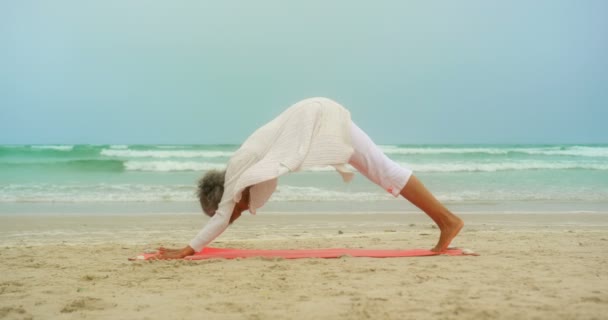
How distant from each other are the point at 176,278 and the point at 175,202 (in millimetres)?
7919

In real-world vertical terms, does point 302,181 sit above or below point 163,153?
above

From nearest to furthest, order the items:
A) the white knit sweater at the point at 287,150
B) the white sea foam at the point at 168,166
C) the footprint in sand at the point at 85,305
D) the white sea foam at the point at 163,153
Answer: the footprint in sand at the point at 85,305 → the white knit sweater at the point at 287,150 → the white sea foam at the point at 168,166 → the white sea foam at the point at 163,153

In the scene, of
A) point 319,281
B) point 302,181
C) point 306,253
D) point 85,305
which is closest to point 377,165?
point 306,253

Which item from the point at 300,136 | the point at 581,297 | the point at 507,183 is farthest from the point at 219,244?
the point at 507,183

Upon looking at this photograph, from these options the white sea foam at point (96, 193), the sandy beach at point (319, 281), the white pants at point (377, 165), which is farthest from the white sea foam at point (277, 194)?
the white pants at point (377, 165)

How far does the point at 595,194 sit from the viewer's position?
13375mm

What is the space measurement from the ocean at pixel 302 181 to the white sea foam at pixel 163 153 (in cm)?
4

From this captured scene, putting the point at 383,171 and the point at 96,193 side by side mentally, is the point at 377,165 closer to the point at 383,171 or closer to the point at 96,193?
the point at 383,171

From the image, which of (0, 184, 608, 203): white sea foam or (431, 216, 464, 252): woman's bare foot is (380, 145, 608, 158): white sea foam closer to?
(0, 184, 608, 203): white sea foam

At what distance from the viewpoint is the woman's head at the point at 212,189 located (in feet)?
15.5

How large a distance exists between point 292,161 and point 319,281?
3.06ft

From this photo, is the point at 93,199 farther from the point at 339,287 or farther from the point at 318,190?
the point at 339,287

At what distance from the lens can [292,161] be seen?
445 centimetres

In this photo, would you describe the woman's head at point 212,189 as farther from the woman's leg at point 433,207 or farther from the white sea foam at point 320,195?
the white sea foam at point 320,195
